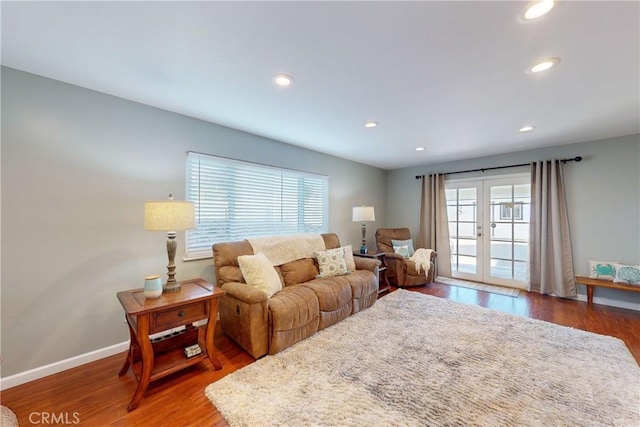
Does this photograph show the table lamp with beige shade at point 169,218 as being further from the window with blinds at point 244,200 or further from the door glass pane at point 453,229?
the door glass pane at point 453,229

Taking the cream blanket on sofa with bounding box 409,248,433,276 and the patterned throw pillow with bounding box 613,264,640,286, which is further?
the cream blanket on sofa with bounding box 409,248,433,276

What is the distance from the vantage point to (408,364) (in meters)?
2.04

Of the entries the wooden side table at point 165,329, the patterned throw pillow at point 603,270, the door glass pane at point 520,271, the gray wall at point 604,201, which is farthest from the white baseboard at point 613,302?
the wooden side table at point 165,329

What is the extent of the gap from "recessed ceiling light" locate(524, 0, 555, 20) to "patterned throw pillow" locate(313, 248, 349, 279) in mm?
2732

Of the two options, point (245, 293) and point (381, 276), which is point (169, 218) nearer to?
point (245, 293)

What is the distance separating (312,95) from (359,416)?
2408 mm

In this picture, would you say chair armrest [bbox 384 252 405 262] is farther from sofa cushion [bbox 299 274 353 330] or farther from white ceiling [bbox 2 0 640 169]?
white ceiling [bbox 2 0 640 169]

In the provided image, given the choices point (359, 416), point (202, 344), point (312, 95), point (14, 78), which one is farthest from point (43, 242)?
point (359, 416)

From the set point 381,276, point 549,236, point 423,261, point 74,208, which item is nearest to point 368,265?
point 381,276

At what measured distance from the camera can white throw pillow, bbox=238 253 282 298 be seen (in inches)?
93.8

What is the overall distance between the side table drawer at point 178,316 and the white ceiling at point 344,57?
5.85 ft

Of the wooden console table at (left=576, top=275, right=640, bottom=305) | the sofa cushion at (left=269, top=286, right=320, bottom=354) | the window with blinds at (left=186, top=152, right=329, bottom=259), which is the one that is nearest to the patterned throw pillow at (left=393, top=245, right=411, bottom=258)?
the window with blinds at (left=186, top=152, right=329, bottom=259)

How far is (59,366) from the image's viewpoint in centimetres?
195

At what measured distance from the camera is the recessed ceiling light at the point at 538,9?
4.00 feet
